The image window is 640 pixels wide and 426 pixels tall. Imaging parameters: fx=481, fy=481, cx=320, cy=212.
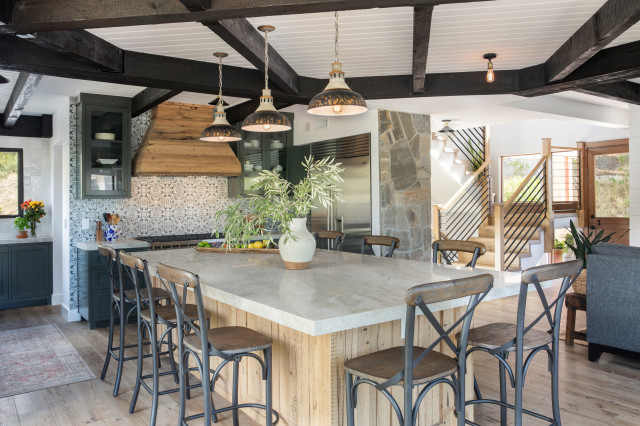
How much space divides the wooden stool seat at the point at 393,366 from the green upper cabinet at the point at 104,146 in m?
4.31

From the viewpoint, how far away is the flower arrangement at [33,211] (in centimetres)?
629

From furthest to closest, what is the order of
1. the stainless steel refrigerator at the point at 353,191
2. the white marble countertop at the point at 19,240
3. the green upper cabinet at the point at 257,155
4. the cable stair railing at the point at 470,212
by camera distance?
the cable stair railing at the point at 470,212, the green upper cabinet at the point at 257,155, the white marble countertop at the point at 19,240, the stainless steel refrigerator at the point at 353,191

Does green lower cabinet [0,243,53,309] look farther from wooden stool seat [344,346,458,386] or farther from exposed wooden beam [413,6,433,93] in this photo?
wooden stool seat [344,346,458,386]

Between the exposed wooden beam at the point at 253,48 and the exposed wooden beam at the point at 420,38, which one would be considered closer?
the exposed wooden beam at the point at 420,38

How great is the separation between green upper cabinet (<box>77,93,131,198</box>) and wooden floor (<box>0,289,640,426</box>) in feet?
6.49

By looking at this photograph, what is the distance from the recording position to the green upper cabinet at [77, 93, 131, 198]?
5.26m

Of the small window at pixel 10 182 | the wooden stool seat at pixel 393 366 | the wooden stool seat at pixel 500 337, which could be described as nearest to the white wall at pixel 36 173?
the small window at pixel 10 182

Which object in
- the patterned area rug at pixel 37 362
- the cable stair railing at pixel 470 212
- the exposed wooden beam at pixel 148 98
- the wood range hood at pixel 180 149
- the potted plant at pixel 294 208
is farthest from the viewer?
the cable stair railing at pixel 470 212

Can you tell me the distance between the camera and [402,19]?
3320 millimetres

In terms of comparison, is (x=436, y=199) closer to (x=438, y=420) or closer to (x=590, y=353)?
(x=590, y=353)

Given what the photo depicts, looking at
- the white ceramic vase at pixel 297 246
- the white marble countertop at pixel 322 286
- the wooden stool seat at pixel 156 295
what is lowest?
the wooden stool seat at pixel 156 295

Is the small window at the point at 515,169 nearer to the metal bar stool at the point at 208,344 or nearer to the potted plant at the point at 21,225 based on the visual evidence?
the potted plant at the point at 21,225

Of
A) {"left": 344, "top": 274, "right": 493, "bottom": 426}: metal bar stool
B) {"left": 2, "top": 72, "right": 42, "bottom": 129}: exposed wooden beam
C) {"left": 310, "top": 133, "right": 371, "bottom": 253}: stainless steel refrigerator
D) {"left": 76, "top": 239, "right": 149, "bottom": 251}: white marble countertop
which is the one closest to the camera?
{"left": 344, "top": 274, "right": 493, "bottom": 426}: metal bar stool

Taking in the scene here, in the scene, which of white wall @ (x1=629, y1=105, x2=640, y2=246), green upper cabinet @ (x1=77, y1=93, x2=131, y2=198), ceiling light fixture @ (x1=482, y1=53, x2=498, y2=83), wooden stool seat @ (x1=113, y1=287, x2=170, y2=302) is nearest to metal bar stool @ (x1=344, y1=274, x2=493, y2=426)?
wooden stool seat @ (x1=113, y1=287, x2=170, y2=302)
